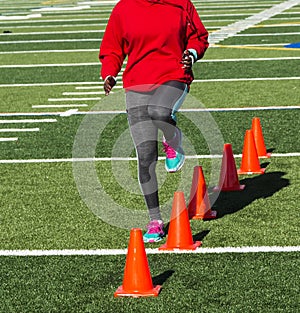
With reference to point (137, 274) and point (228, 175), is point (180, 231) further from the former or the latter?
point (228, 175)

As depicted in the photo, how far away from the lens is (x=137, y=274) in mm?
5750

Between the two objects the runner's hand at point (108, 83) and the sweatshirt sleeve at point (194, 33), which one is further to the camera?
the sweatshirt sleeve at point (194, 33)

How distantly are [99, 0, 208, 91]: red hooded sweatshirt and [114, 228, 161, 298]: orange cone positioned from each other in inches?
62.4

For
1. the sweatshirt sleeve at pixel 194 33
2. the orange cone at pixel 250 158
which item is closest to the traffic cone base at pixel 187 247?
the sweatshirt sleeve at pixel 194 33

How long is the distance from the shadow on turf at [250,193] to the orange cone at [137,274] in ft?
6.39

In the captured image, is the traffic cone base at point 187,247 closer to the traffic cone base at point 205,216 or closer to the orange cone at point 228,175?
the traffic cone base at point 205,216

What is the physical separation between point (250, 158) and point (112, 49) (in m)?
2.61

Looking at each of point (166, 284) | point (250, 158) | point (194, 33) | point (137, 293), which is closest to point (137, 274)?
point (137, 293)

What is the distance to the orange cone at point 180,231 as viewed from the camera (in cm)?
666

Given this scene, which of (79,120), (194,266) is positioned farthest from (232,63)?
(194,266)

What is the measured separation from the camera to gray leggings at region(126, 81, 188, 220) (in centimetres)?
701

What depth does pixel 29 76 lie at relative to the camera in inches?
700

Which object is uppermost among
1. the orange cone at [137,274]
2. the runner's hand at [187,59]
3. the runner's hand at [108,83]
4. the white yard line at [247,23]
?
the runner's hand at [187,59]

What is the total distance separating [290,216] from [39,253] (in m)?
2.00
